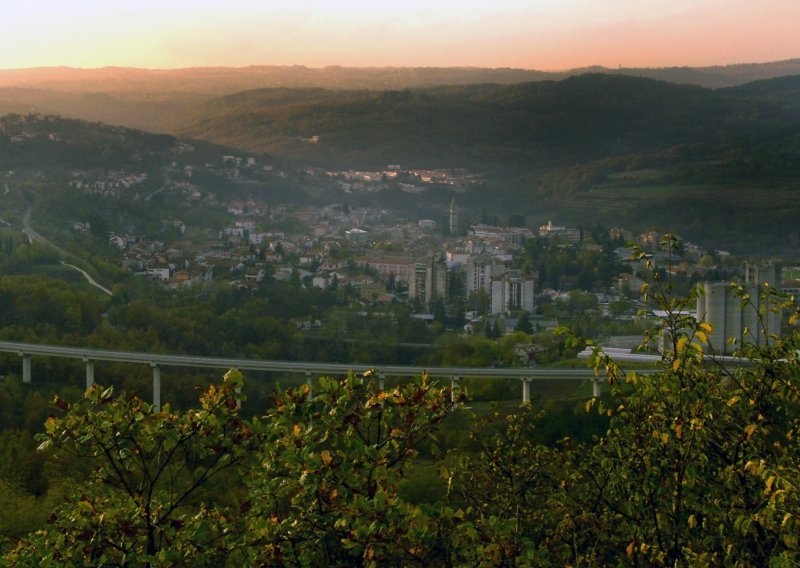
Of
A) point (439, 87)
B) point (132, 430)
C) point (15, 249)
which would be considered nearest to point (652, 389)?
point (132, 430)

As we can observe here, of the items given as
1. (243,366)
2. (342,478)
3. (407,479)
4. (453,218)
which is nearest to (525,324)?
(243,366)

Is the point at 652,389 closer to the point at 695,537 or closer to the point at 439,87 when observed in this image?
the point at 695,537

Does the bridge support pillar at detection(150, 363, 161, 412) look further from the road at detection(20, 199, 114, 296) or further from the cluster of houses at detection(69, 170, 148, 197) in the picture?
the cluster of houses at detection(69, 170, 148, 197)

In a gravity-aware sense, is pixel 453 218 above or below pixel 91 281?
above

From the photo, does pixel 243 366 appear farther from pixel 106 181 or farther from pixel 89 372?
pixel 106 181

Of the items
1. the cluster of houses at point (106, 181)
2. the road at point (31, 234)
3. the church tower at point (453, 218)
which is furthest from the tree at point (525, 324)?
the cluster of houses at point (106, 181)

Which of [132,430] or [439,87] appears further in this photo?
[439,87]

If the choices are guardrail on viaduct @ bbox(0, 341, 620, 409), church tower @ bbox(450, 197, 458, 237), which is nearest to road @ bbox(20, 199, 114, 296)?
guardrail on viaduct @ bbox(0, 341, 620, 409)
